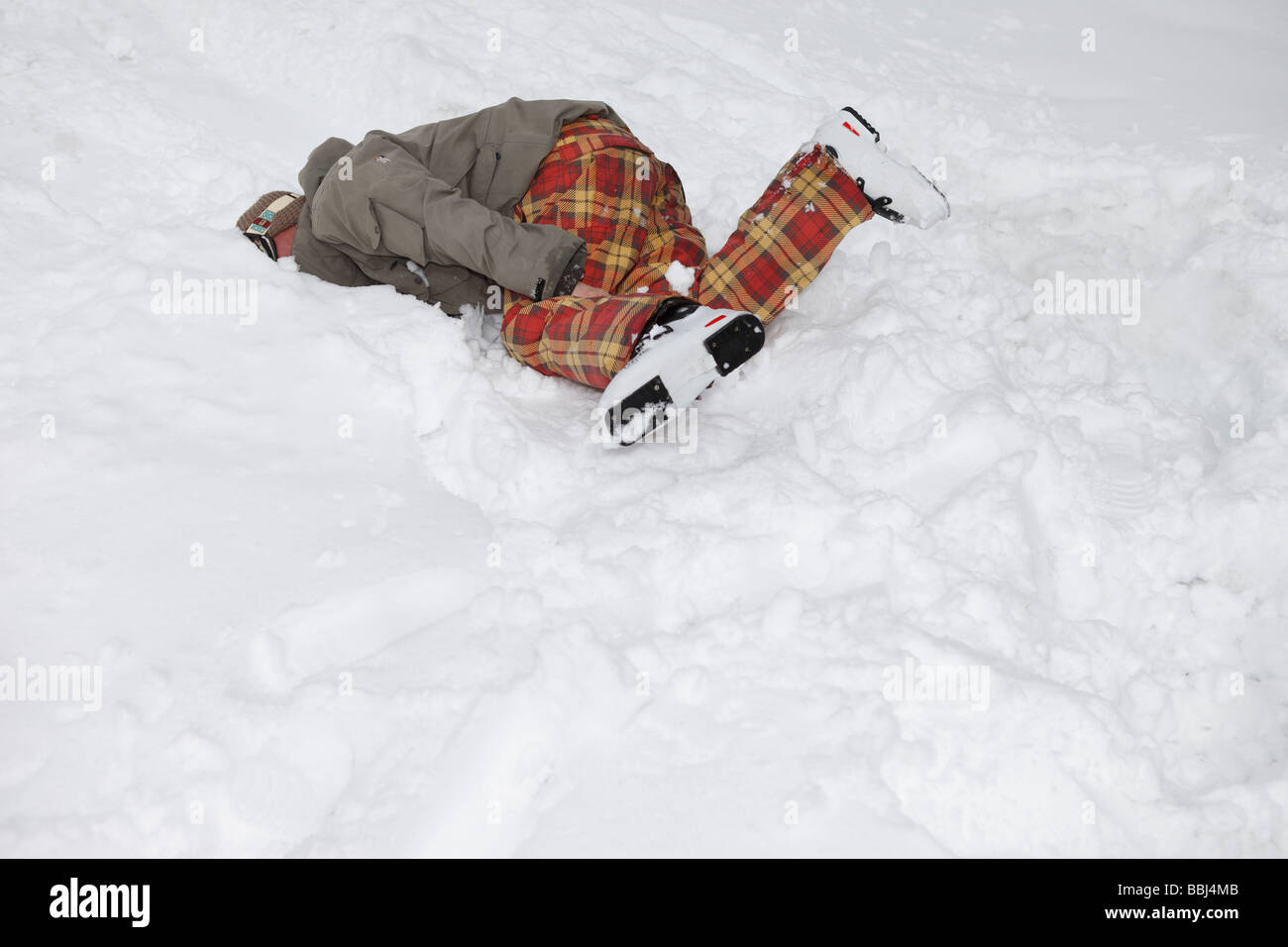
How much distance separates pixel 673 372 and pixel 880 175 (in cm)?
77

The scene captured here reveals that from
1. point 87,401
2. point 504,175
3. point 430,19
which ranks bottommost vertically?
point 87,401

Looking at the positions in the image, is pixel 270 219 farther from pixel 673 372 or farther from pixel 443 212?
pixel 673 372

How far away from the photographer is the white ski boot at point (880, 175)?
2.26 metres

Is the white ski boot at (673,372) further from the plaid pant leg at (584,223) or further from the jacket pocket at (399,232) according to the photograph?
the jacket pocket at (399,232)

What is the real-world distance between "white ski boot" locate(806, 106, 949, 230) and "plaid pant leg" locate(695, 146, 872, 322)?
3 cm

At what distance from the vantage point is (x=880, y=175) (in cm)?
229

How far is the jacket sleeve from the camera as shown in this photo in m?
2.31

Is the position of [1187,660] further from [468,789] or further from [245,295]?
[245,295]

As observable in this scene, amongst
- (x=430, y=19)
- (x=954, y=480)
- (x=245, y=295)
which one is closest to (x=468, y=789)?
(x=954, y=480)

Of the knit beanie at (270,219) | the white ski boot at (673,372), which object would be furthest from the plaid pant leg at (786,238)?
the knit beanie at (270,219)

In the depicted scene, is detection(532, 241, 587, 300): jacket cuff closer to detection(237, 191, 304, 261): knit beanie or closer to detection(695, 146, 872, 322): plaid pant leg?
detection(695, 146, 872, 322): plaid pant leg

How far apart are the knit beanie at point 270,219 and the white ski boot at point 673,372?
114 centimetres

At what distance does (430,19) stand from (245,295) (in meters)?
1.92

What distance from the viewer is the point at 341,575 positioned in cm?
177
